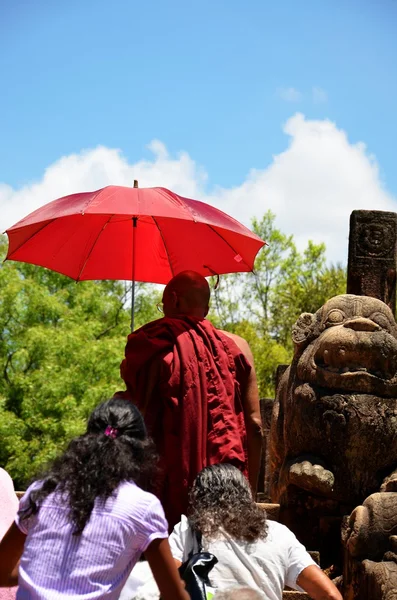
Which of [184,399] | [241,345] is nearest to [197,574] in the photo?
[184,399]

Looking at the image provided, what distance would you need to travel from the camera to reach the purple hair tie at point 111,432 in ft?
9.40

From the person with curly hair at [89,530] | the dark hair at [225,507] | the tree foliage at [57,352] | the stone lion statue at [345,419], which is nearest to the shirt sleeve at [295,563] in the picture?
the dark hair at [225,507]

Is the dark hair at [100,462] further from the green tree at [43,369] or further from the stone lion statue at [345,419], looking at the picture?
the green tree at [43,369]

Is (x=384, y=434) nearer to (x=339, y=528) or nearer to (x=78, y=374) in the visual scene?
(x=339, y=528)

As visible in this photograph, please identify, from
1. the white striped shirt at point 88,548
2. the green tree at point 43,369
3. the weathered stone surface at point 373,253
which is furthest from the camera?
the green tree at point 43,369

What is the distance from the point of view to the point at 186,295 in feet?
15.7

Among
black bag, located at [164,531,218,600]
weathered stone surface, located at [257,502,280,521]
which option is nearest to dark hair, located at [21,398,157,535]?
black bag, located at [164,531,218,600]

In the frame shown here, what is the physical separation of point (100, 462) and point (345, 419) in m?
3.83

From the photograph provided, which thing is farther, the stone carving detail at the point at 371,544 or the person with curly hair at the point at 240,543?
the stone carving detail at the point at 371,544

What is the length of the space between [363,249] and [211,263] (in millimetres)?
2192

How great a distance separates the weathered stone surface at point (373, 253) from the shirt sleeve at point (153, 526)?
5124 mm

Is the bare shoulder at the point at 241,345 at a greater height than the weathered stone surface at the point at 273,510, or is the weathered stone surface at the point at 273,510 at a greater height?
the bare shoulder at the point at 241,345

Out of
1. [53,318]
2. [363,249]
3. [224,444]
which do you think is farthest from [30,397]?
[224,444]

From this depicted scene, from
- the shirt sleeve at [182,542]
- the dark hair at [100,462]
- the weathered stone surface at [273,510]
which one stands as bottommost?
the weathered stone surface at [273,510]
